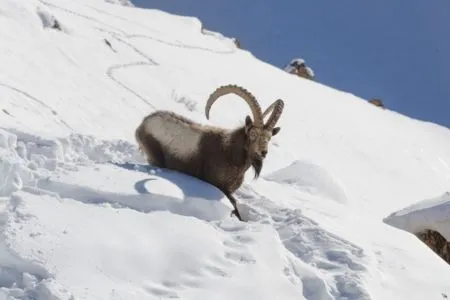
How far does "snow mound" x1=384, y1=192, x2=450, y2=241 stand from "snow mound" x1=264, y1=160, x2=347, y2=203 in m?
1.47

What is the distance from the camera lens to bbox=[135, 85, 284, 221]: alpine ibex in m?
10.7

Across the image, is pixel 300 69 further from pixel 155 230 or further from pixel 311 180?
pixel 155 230

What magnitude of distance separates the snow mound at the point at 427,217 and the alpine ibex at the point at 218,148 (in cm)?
517

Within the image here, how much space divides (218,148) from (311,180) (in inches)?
153

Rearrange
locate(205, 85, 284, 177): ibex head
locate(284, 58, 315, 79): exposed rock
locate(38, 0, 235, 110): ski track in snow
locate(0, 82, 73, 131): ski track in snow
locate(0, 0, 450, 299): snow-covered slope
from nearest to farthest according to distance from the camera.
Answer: locate(0, 0, 450, 299): snow-covered slope → locate(205, 85, 284, 177): ibex head → locate(0, 82, 73, 131): ski track in snow → locate(38, 0, 235, 110): ski track in snow → locate(284, 58, 315, 79): exposed rock

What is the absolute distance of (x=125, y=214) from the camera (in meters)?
7.92

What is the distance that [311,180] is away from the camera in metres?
14.2

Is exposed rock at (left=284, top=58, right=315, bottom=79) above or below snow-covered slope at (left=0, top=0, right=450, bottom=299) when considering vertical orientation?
above

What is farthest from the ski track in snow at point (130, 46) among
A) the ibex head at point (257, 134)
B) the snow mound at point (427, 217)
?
Answer: the ibex head at point (257, 134)

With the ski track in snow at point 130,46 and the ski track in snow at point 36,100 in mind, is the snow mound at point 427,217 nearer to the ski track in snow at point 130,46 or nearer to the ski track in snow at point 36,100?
the ski track in snow at point 36,100

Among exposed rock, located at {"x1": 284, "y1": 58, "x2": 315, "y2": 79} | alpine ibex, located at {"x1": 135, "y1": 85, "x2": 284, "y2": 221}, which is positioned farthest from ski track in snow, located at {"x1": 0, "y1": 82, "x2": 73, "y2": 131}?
exposed rock, located at {"x1": 284, "y1": 58, "x2": 315, "y2": 79}

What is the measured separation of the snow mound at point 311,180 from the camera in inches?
549

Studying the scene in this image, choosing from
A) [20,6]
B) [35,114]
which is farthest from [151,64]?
[35,114]

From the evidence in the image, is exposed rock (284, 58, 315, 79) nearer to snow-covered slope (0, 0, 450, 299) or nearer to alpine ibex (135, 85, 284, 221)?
snow-covered slope (0, 0, 450, 299)
